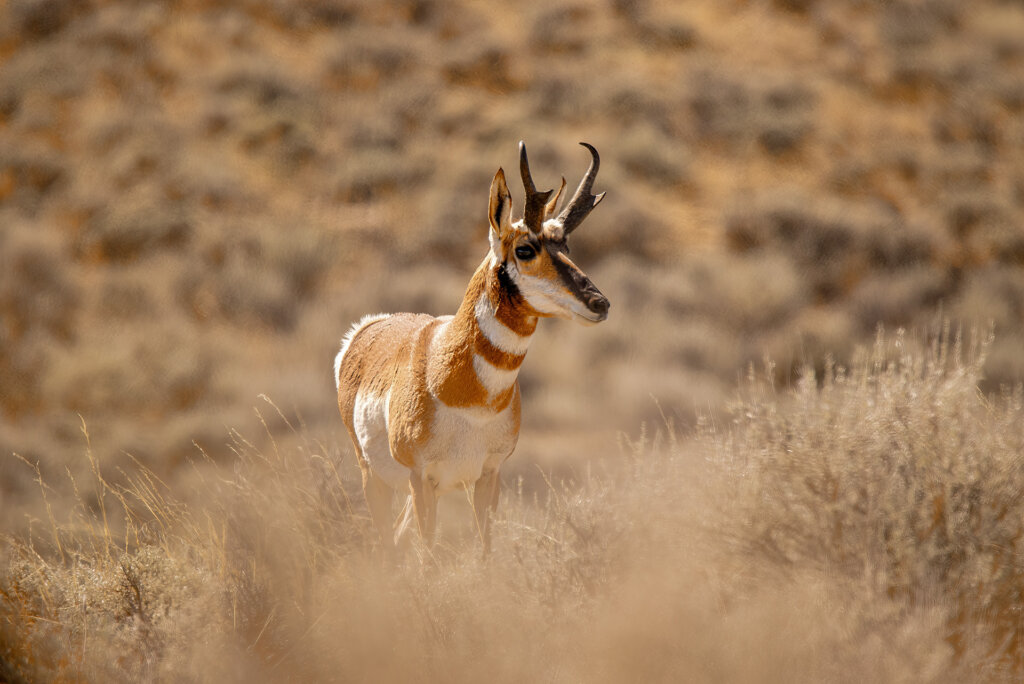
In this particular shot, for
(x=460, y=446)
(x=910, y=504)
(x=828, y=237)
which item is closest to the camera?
(x=910, y=504)

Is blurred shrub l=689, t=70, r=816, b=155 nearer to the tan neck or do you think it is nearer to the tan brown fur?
the tan brown fur

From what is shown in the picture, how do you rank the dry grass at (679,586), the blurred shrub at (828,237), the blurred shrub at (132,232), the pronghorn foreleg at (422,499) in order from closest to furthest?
the dry grass at (679,586) → the pronghorn foreleg at (422,499) → the blurred shrub at (132,232) → the blurred shrub at (828,237)

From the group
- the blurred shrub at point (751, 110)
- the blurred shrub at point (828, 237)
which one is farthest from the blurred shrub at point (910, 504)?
the blurred shrub at point (751, 110)

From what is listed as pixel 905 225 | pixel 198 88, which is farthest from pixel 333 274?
pixel 905 225

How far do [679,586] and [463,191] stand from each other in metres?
15.9

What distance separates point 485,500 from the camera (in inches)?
200

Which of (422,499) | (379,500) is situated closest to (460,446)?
(422,499)

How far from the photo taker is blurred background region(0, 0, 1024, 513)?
14422mm

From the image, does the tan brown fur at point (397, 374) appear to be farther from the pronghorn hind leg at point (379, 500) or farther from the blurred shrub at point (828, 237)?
the blurred shrub at point (828, 237)

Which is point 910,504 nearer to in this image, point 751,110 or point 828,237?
point 828,237

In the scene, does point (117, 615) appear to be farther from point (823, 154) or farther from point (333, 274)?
point (823, 154)

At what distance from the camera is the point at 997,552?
14.0 ft

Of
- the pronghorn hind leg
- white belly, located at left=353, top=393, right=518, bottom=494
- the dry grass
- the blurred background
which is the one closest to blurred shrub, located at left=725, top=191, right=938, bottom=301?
the blurred background

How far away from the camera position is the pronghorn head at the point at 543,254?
4.37m
